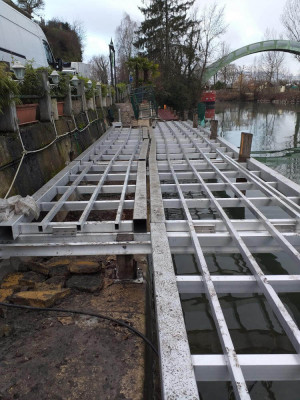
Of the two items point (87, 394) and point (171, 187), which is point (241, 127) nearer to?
point (171, 187)

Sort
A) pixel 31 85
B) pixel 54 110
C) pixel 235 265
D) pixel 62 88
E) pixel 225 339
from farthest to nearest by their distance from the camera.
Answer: pixel 62 88, pixel 54 110, pixel 31 85, pixel 235 265, pixel 225 339

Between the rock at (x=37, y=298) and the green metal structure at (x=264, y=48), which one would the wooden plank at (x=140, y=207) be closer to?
the rock at (x=37, y=298)

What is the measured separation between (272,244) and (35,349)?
2530mm

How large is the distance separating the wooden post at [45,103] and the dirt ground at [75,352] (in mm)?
4504

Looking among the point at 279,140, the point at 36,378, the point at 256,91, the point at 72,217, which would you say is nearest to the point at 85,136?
the point at 72,217

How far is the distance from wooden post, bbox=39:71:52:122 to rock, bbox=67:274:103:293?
4.22 meters

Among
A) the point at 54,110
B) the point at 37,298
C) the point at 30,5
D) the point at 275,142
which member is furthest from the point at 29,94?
the point at 30,5

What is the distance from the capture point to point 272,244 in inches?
130

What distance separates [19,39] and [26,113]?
4.93 m

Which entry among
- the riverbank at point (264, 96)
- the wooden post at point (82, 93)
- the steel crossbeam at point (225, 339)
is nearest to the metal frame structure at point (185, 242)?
the steel crossbeam at point (225, 339)

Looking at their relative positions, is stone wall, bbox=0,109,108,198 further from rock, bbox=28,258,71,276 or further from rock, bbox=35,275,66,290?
rock, bbox=35,275,66,290

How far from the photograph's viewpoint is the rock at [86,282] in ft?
10.3

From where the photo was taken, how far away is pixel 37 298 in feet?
9.37

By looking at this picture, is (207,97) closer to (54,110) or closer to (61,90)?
(61,90)
